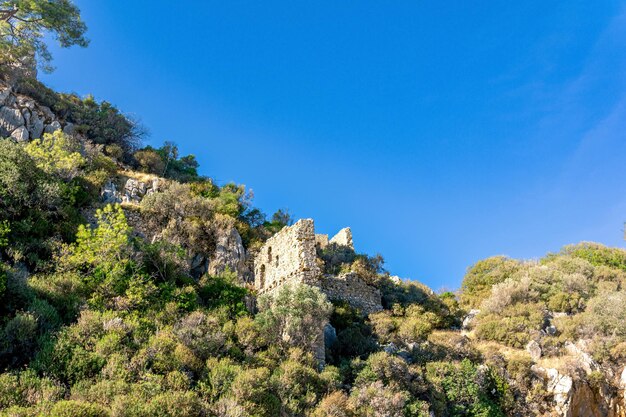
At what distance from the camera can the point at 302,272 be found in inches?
798

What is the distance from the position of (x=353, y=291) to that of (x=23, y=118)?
18973 millimetres

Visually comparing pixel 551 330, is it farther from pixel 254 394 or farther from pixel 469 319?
pixel 254 394

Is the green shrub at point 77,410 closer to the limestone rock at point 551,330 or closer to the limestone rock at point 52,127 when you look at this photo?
the limestone rock at point 52,127

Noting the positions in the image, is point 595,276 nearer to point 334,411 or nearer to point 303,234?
point 303,234

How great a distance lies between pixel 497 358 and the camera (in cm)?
2042

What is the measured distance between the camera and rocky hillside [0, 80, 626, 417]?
13.1 m

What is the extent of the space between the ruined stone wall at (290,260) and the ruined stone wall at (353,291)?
219 cm

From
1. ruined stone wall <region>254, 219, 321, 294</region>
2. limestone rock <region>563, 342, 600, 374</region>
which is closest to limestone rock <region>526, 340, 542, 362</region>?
limestone rock <region>563, 342, 600, 374</region>

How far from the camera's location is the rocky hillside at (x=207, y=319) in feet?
43.1

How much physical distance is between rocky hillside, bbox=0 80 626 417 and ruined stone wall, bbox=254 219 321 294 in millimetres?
1012

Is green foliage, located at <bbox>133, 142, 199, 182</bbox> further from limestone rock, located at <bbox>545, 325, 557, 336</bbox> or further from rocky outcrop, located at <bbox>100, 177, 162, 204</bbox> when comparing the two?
limestone rock, located at <bbox>545, 325, 557, 336</bbox>

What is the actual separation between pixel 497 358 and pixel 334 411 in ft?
29.8

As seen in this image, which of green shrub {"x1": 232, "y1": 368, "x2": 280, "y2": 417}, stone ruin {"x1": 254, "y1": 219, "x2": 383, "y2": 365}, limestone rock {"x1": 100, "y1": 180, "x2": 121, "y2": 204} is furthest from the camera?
limestone rock {"x1": 100, "y1": 180, "x2": 121, "y2": 204}

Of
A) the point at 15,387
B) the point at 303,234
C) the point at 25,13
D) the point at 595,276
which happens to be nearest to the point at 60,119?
the point at 25,13
